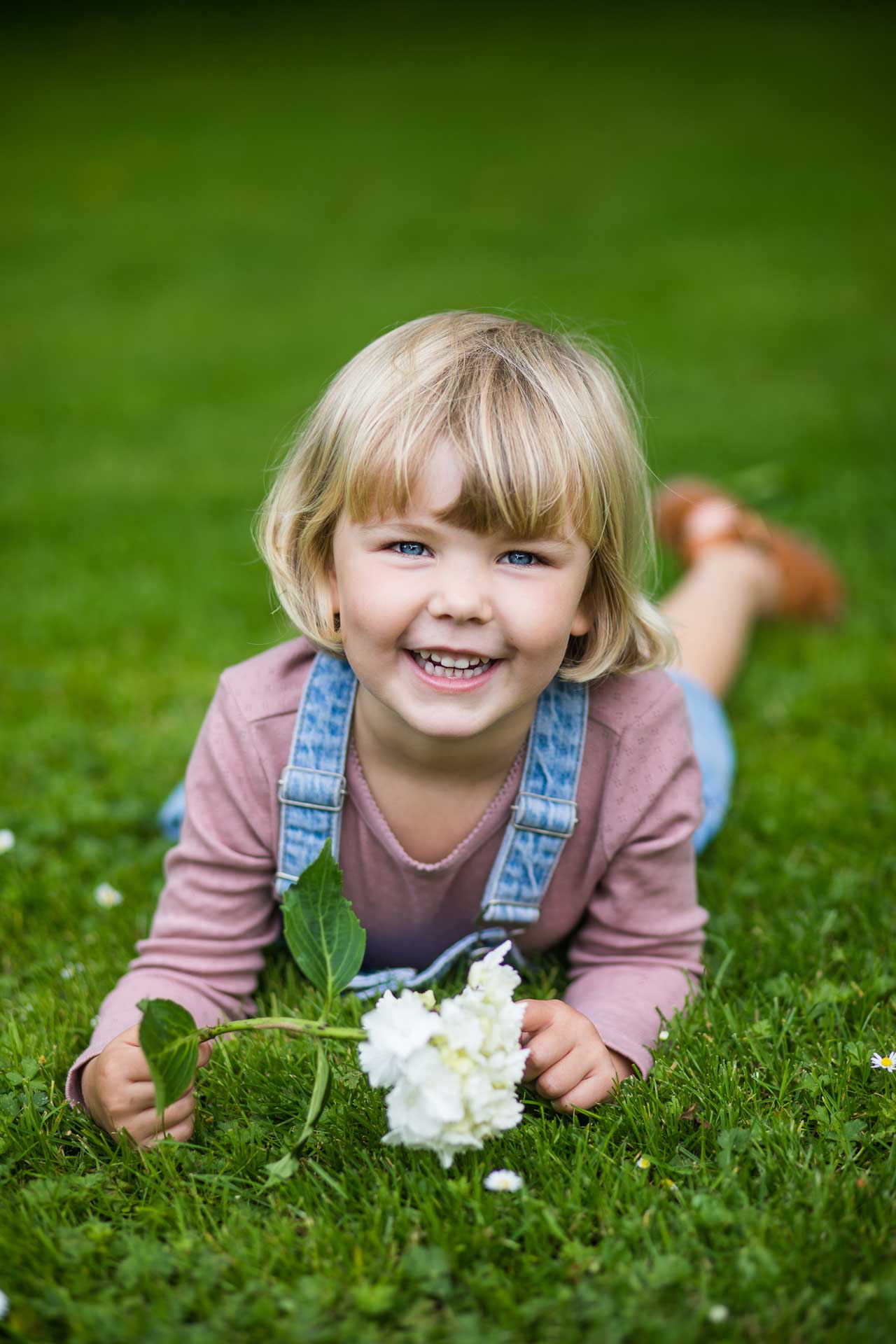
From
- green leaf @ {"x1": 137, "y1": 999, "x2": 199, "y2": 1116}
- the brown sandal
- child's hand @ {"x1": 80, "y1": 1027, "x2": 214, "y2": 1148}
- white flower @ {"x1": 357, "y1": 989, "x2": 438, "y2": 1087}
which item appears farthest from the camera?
the brown sandal

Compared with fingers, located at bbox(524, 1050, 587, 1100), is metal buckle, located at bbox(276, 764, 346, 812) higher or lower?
higher

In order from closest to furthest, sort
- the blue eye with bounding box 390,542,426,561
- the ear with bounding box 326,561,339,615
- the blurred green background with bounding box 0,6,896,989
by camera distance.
Answer: the blue eye with bounding box 390,542,426,561
the ear with bounding box 326,561,339,615
the blurred green background with bounding box 0,6,896,989

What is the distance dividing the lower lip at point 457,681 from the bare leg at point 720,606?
1.46 m

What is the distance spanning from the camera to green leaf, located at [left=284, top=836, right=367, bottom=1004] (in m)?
1.71

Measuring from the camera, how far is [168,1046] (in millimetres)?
1679

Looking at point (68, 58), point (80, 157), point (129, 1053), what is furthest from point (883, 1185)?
point (68, 58)

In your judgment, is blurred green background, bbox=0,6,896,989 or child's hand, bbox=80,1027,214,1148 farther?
blurred green background, bbox=0,6,896,989

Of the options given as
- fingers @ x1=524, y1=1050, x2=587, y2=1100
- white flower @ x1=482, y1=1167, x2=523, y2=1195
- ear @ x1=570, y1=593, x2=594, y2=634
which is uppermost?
ear @ x1=570, y1=593, x2=594, y2=634

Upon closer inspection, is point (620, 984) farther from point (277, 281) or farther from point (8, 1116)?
point (277, 281)

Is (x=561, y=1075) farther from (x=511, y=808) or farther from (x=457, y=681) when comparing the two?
(x=457, y=681)

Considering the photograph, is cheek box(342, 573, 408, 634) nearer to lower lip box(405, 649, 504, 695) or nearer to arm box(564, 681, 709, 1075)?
lower lip box(405, 649, 504, 695)

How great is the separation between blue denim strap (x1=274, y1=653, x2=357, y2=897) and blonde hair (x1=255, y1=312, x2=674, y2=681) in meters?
0.14

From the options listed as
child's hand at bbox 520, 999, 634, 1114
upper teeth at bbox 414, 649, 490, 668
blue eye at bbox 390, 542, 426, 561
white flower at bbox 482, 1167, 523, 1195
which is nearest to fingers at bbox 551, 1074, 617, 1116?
child's hand at bbox 520, 999, 634, 1114

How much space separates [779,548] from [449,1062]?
303 centimetres
